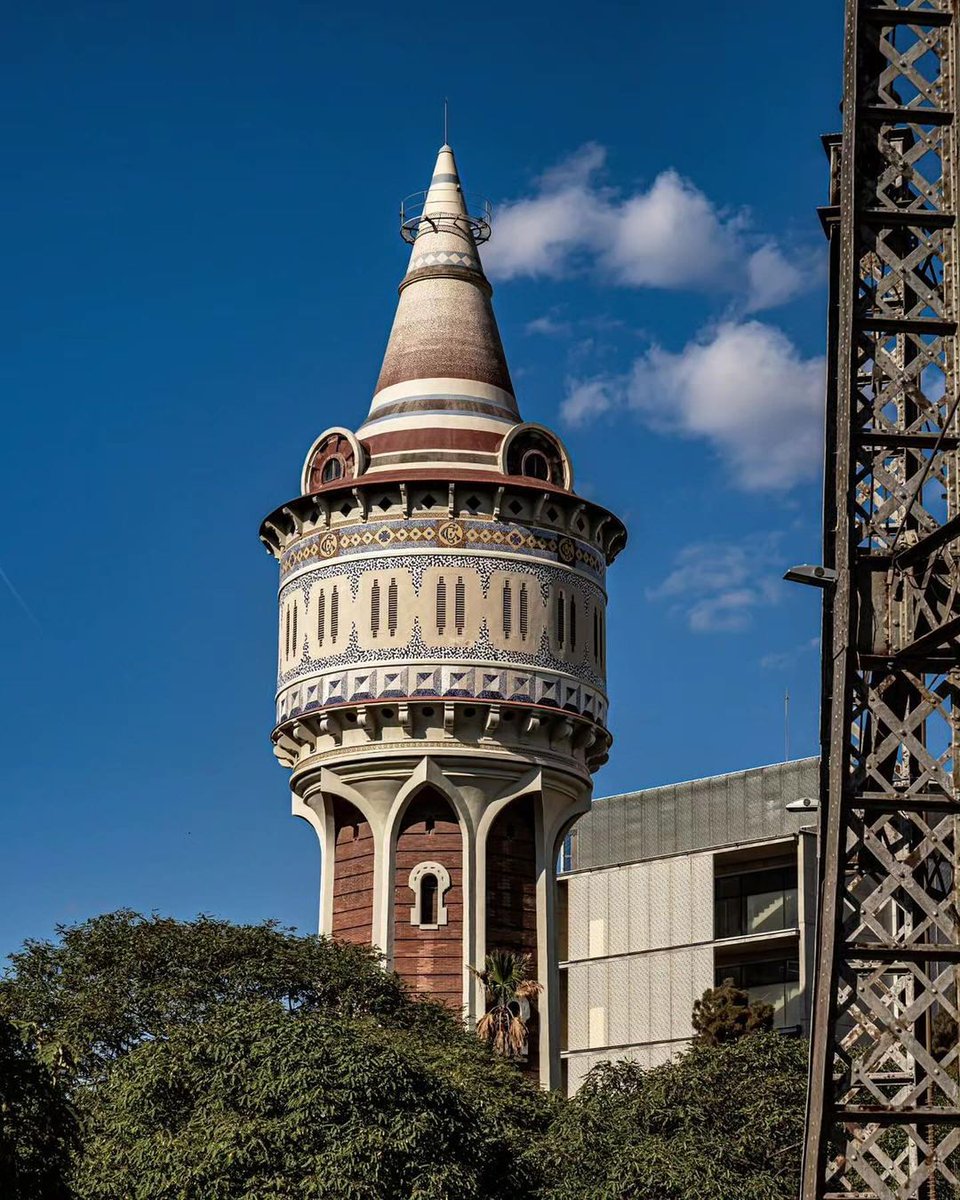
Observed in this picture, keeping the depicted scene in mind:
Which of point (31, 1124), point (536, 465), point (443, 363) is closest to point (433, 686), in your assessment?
point (536, 465)

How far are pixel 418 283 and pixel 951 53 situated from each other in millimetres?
43476

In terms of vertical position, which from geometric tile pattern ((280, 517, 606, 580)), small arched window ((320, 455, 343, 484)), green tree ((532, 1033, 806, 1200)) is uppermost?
small arched window ((320, 455, 343, 484))

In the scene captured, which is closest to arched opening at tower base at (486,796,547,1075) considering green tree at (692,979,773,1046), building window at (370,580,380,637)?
green tree at (692,979,773,1046)

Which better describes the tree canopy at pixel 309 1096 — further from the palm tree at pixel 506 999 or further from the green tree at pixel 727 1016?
the green tree at pixel 727 1016

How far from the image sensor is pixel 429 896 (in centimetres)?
5809

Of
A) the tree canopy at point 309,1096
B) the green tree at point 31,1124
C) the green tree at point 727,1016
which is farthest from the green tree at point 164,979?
the green tree at point 31,1124

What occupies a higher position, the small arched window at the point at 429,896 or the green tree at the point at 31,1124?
the small arched window at the point at 429,896

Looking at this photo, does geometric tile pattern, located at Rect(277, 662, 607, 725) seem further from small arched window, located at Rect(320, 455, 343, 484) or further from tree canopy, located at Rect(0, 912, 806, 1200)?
tree canopy, located at Rect(0, 912, 806, 1200)

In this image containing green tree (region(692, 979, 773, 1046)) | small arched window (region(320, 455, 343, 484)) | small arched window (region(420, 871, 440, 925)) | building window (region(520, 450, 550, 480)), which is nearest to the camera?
small arched window (region(420, 871, 440, 925))

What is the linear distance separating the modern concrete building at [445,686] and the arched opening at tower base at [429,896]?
51 mm

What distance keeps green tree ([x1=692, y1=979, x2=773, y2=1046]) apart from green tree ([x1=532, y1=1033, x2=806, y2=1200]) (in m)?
13.7

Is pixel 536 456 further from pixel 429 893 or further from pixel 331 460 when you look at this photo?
pixel 429 893

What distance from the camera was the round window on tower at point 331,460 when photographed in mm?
60281

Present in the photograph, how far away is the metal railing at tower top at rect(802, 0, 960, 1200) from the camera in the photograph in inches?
770
